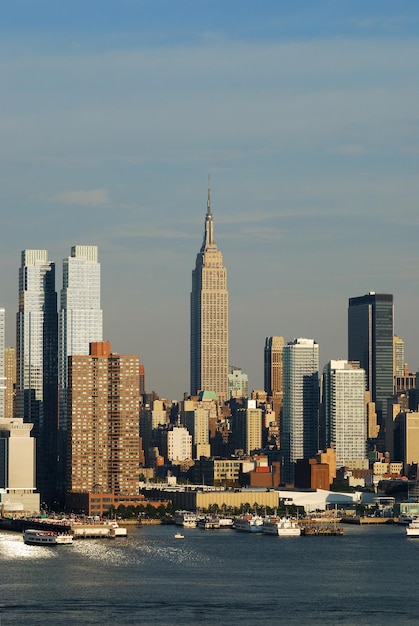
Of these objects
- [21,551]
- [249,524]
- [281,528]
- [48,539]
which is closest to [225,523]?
[249,524]

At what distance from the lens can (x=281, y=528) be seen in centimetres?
17025

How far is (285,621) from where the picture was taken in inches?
3578

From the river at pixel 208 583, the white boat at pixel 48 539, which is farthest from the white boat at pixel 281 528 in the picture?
the white boat at pixel 48 539

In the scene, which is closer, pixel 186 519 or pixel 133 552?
pixel 133 552

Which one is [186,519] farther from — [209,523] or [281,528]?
[281,528]

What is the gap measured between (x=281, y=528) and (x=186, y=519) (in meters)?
19.8

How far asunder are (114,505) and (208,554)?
65.2m

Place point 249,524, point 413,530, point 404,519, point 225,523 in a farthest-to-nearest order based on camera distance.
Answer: point 404,519 < point 225,523 < point 249,524 < point 413,530

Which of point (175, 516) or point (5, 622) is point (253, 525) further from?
point (5, 622)

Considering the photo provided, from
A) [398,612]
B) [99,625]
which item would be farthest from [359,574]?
[99,625]

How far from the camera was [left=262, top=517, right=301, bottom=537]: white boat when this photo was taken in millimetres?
169125

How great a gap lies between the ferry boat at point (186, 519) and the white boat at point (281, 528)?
1364cm

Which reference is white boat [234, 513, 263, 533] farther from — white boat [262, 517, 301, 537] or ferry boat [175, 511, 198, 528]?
ferry boat [175, 511, 198, 528]

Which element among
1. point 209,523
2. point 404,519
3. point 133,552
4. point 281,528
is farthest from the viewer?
point 404,519
